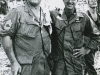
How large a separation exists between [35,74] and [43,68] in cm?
13

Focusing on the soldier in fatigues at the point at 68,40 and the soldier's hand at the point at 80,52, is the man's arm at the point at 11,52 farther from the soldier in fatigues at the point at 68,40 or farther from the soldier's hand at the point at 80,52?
the soldier's hand at the point at 80,52

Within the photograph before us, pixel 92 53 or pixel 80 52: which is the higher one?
pixel 80 52

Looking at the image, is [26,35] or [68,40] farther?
[68,40]

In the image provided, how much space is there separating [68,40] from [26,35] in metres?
0.59

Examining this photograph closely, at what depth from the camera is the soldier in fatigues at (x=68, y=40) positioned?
9.85 feet

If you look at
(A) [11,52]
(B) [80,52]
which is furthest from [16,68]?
(B) [80,52]

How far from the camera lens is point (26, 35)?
271 cm

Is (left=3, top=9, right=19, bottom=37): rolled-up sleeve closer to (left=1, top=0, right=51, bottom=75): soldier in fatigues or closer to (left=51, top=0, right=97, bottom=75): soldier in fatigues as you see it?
(left=1, top=0, right=51, bottom=75): soldier in fatigues

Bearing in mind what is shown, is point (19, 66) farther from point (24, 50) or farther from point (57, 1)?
point (57, 1)

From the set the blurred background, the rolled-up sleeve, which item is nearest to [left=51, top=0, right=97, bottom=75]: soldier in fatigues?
the rolled-up sleeve

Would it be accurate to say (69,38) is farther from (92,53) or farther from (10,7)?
(10,7)

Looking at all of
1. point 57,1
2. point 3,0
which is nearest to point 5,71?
point 3,0

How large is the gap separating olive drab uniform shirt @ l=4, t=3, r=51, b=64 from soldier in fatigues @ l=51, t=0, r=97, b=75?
28cm

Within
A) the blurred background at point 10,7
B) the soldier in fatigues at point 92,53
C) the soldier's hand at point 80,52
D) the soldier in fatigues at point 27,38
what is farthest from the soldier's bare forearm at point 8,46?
the blurred background at point 10,7
